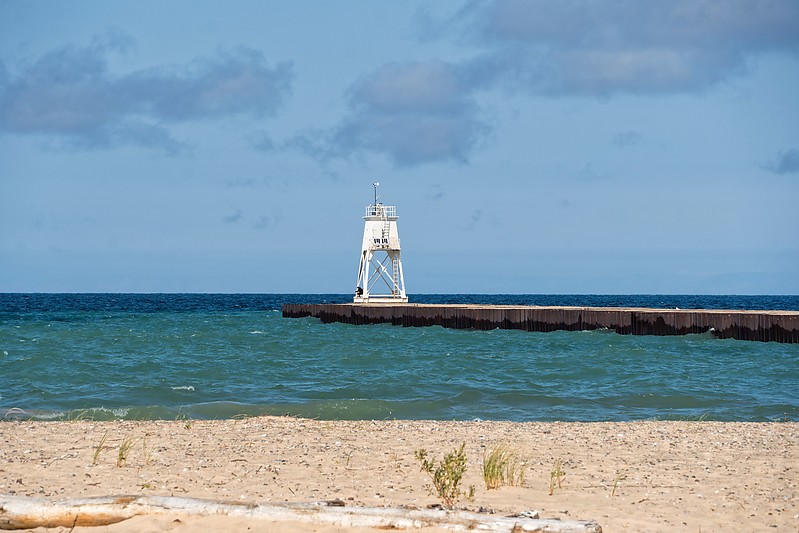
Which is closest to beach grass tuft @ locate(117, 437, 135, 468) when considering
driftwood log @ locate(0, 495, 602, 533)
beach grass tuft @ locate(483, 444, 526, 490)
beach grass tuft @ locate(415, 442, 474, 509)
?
driftwood log @ locate(0, 495, 602, 533)

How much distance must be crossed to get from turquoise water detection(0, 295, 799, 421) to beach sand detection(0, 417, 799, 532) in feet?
8.97

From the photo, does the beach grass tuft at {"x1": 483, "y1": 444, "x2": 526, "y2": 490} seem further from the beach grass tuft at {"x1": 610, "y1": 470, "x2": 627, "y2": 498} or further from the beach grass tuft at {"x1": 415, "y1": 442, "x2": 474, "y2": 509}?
the beach grass tuft at {"x1": 610, "y1": 470, "x2": 627, "y2": 498}

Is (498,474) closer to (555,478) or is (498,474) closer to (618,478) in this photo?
(555,478)

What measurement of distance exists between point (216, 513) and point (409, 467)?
3.69m

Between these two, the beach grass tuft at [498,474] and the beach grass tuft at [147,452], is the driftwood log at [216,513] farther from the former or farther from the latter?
the beach grass tuft at [147,452]

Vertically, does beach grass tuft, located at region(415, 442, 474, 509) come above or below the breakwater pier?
below

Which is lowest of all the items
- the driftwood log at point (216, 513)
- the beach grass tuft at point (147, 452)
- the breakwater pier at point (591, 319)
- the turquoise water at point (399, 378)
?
the turquoise water at point (399, 378)

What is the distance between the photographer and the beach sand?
25.4ft

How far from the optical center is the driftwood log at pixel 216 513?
6301 millimetres

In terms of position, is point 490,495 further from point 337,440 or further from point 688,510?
point 337,440

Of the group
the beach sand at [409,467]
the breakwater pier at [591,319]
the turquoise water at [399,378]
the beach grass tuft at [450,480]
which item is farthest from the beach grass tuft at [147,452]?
the breakwater pier at [591,319]

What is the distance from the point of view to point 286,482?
905 cm

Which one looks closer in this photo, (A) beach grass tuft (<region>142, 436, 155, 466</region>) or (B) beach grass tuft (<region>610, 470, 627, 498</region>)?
(B) beach grass tuft (<region>610, 470, 627, 498</region>)

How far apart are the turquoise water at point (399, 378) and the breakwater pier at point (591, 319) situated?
5.78 ft
